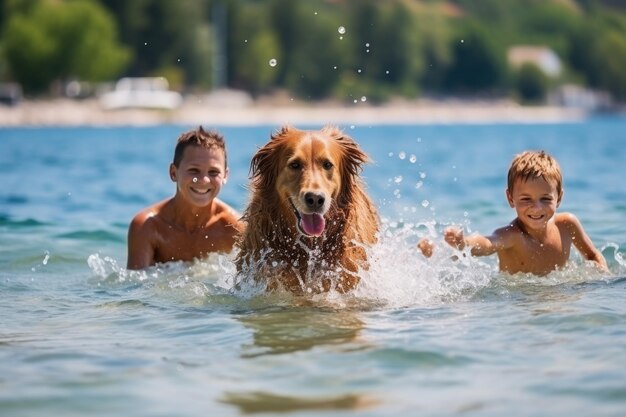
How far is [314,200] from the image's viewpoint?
6.63 m

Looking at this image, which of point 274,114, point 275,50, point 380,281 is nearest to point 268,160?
point 380,281

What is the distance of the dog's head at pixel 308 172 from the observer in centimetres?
669

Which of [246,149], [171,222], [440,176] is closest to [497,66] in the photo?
[246,149]

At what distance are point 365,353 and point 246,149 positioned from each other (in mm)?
31115

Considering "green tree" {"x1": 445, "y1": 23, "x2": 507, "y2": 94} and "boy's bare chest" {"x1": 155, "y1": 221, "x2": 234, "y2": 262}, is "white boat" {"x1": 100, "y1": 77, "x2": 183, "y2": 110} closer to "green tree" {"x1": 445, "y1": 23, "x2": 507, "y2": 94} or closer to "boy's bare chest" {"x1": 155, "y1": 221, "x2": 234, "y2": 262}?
"green tree" {"x1": 445, "y1": 23, "x2": 507, "y2": 94}

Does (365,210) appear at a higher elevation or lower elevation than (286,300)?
higher

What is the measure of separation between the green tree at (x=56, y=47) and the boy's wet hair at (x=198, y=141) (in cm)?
6624

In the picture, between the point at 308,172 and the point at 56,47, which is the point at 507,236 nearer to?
the point at 308,172

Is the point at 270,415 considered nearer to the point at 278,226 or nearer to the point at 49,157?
the point at 278,226

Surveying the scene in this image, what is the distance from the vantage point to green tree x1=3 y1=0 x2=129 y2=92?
2857 inches

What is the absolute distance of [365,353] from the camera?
18.4 ft

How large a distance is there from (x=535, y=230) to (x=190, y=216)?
2587mm

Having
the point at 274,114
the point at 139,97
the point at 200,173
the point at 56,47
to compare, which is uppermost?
the point at 56,47

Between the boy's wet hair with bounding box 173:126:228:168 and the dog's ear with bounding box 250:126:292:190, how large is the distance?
4.16 ft
